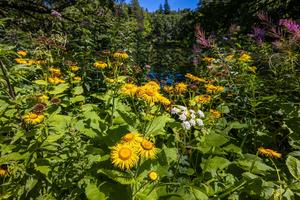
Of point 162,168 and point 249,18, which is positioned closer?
point 162,168

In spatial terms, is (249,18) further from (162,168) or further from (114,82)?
(162,168)

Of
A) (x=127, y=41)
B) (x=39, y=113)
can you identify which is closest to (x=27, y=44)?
(x=127, y=41)

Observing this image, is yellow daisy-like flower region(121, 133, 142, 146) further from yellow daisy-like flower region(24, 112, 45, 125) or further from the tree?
the tree

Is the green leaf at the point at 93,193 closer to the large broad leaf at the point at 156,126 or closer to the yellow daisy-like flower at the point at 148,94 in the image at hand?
the large broad leaf at the point at 156,126

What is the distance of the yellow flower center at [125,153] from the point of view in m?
1.86

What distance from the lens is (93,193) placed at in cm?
215

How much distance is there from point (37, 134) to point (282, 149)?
2.12 m

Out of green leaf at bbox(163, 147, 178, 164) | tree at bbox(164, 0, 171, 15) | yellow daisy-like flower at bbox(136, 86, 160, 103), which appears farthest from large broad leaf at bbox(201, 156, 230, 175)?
tree at bbox(164, 0, 171, 15)

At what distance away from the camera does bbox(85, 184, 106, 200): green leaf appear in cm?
213

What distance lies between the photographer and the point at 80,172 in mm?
2389

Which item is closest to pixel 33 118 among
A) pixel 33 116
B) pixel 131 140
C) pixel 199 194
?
pixel 33 116

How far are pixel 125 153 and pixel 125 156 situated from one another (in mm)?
17

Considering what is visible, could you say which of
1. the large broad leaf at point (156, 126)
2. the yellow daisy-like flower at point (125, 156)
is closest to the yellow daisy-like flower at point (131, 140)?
the yellow daisy-like flower at point (125, 156)

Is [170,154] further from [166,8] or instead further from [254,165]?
[166,8]
